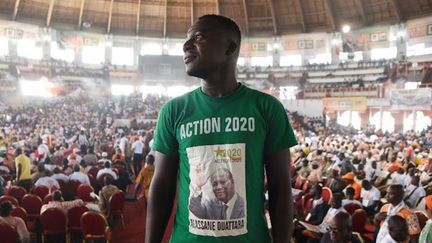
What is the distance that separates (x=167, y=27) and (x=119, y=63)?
17.6 ft

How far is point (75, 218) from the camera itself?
5.90 m

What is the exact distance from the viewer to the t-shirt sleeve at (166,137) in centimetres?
159

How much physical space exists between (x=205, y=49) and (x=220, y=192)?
0.53 meters

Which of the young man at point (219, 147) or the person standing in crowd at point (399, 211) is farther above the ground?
the young man at point (219, 147)

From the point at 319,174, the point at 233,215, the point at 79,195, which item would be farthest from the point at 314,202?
the point at 233,215

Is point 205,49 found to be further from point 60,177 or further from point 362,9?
point 362,9

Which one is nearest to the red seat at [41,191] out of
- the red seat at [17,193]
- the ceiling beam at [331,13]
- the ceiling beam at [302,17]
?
the red seat at [17,193]

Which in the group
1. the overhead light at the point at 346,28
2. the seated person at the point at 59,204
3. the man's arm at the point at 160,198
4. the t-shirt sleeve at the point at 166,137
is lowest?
the seated person at the point at 59,204

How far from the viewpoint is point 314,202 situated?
643 centimetres

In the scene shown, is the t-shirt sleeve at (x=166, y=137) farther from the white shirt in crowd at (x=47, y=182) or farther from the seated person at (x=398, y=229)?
the white shirt in crowd at (x=47, y=182)

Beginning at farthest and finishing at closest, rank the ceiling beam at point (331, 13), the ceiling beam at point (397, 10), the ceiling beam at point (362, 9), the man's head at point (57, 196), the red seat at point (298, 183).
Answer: the ceiling beam at point (331, 13) < the ceiling beam at point (362, 9) < the ceiling beam at point (397, 10) < the red seat at point (298, 183) < the man's head at point (57, 196)

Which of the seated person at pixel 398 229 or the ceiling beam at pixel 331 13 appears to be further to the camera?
the ceiling beam at pixel 331 13

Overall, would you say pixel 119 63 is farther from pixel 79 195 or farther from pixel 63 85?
pixel 79 195

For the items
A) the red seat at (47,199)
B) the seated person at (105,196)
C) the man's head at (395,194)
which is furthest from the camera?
the seated person at (105,196)
